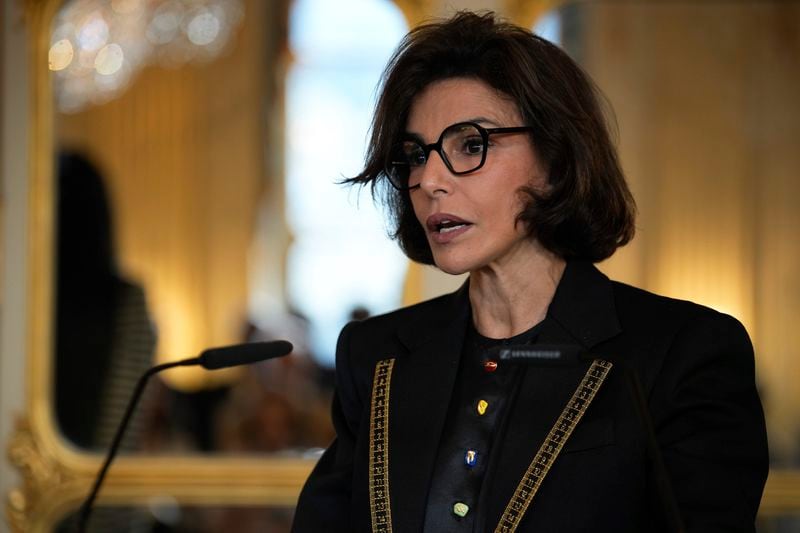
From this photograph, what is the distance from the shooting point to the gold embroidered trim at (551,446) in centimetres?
184

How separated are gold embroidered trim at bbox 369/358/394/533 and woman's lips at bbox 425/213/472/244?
26 centimetres

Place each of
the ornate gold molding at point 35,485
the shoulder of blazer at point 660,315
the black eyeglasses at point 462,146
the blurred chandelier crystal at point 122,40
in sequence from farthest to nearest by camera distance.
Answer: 1. the blurred chandelier crystal at point 122,40
2. the ornate gold molding at point 35,485
3. the black eyeglasses at point 462,146
4. the shoulder of blazer at point 660,315

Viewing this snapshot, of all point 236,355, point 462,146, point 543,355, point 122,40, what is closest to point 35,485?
point 122,40

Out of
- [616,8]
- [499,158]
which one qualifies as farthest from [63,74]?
[499,158]

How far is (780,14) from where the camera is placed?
4613 millimetres

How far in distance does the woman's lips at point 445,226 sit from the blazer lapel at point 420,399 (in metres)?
0.19

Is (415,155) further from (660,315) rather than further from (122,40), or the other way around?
(122,40)

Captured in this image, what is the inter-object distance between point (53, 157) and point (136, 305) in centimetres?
56

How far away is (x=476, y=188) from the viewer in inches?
79.2

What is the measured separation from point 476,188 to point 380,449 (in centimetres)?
45

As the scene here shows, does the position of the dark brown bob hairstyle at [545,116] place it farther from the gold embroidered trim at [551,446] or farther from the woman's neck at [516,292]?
the gold embroidered trim at [551,446]

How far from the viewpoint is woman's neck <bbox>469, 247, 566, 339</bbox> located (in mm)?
2070

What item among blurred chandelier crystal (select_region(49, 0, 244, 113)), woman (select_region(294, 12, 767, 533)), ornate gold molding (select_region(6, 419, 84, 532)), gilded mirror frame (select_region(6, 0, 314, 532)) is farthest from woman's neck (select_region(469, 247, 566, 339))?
blurred chandelier crystal (select_region(49, 0, 244, 113))

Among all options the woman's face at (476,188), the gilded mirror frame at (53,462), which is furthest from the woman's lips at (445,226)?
the gilded mirror frame at (53,462)
